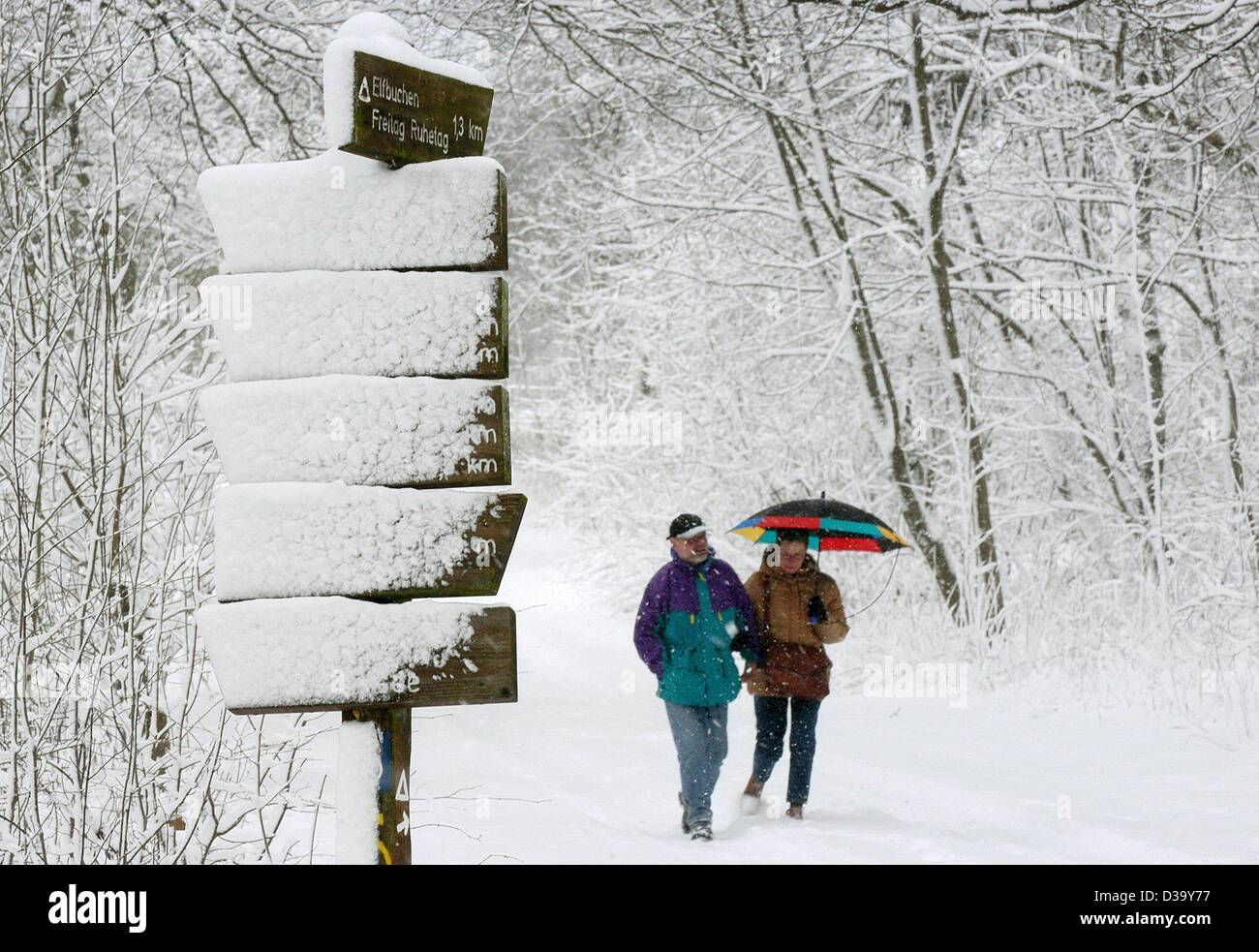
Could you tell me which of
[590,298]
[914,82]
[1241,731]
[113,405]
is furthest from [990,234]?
[113,405]

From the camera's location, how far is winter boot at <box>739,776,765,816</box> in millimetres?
7363

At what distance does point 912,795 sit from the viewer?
25.3ft

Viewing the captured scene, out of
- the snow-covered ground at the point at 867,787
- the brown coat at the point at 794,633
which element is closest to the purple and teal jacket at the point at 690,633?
the brown coat at the point at 794,633

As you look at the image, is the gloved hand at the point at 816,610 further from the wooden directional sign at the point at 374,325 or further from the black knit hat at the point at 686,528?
the wooden directional sign at the point at 374,325

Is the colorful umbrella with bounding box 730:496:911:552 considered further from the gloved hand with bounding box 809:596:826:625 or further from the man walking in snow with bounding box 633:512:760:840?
the man walking in snow with bounding box 633:512:760:840

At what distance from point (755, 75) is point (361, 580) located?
36.3ft

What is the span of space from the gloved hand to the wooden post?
4.27 metres

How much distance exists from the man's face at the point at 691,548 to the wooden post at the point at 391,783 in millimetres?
3616

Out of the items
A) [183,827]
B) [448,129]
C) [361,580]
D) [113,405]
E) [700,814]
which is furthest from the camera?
[700,814]

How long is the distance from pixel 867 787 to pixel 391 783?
18.0 ft

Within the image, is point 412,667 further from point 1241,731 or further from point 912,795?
point 1241,731

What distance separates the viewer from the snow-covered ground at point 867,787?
6098mm

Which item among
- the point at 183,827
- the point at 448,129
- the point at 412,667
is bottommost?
the point at 183,827

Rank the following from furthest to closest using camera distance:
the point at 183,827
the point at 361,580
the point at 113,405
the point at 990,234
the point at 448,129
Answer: the point at 990,234
the point at 113,405
the point at 183,827
the point at 448,129
the point at 361,580
